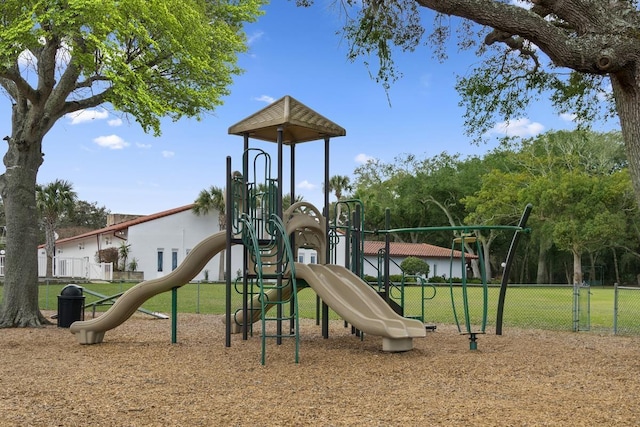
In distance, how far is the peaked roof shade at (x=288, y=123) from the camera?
10445 mm

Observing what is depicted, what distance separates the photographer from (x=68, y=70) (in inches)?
573

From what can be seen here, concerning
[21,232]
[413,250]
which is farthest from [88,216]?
[21,232]

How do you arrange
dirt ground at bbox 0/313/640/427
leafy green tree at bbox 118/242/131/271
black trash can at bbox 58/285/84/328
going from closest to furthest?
dirt ground at bbox 0/313/640/427 → black trash can at bbox 58/285/84/328 → leafy green tree at bbox 118/242/131/271

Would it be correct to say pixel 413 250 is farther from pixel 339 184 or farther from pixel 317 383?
pixel 317 383

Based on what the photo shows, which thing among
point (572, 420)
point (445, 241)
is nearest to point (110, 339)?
point (572, 420)

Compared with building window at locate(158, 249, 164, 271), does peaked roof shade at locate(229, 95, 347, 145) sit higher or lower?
higher

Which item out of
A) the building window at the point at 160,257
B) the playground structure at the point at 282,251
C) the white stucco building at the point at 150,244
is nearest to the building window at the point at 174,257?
the white stucco building at the point at 150,244

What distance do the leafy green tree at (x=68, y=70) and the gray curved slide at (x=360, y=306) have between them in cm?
618

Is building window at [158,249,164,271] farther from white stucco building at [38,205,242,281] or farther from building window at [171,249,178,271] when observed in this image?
building window at [171,249,178,271]

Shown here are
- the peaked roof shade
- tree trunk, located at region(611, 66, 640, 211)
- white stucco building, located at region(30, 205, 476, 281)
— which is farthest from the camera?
white stucco building, located at region(30, 205, 476, 281)

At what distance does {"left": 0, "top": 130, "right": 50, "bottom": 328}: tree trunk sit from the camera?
47.0 ft

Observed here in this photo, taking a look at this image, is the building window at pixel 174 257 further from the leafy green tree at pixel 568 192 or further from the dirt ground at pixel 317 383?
the dirt ground at pixel 317 383

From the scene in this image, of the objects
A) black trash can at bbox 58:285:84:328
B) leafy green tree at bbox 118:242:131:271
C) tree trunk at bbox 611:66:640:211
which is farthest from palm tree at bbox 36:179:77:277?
tree trunk at bbox 611:66:640:211

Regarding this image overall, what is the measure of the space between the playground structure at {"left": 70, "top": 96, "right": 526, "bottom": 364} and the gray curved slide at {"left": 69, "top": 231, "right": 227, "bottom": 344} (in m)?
0.02
